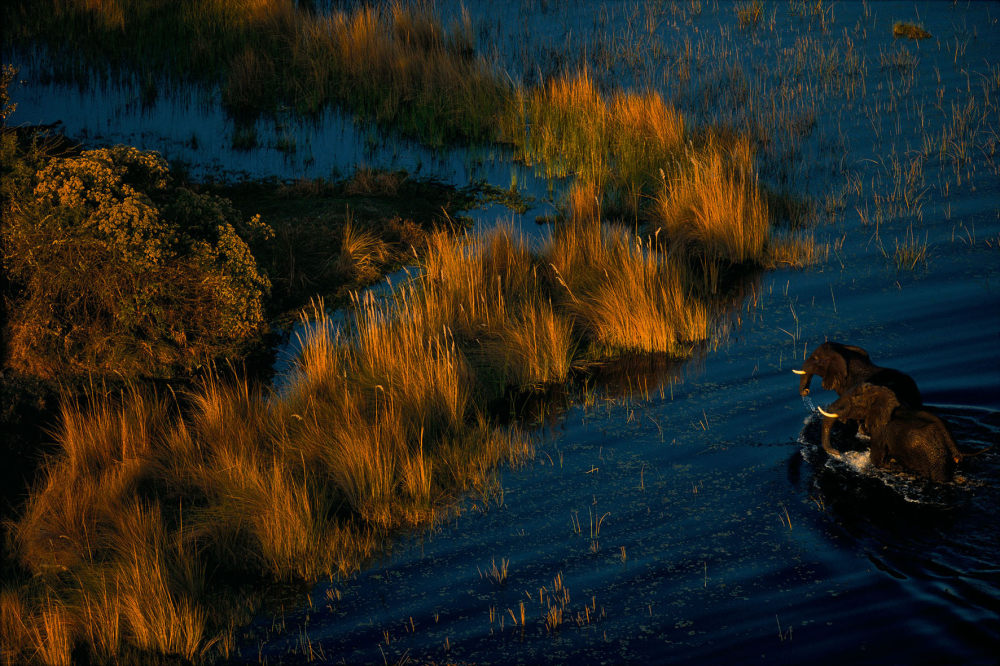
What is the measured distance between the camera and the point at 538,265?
9.73 meters

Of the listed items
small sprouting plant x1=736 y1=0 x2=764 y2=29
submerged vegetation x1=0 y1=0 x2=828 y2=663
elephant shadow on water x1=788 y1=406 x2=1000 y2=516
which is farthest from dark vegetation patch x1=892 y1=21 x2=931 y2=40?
elephant shadow on water x1=788 y1=406 x2=1000 y2=516

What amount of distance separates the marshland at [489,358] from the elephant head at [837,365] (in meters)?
0.39

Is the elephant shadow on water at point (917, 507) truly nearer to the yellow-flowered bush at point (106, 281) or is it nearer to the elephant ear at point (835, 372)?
the elephant ear at point (835, 372)

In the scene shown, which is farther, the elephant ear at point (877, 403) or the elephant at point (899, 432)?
the elephant ear at point (877, 403)

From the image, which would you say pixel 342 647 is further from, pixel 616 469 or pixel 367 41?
pixel 367 41

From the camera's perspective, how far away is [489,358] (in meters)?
8.37

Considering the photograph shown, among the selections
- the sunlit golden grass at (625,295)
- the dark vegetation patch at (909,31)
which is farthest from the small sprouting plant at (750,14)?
the sunlit golden grass at (625,295)

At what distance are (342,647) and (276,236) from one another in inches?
252

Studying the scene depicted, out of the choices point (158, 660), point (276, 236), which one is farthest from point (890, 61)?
point (158, 660)

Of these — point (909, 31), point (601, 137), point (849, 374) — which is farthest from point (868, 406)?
point (909, 31)

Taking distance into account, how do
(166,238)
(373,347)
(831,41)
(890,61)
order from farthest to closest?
(831,41)
(890,61)
(166,238)
(373,347)

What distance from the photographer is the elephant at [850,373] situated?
6.35m

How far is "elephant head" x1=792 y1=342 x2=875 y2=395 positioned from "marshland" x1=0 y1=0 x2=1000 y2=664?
0.39 m

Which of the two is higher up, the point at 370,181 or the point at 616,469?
the point at 370,181
